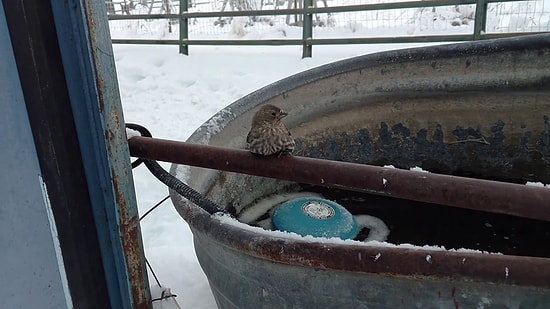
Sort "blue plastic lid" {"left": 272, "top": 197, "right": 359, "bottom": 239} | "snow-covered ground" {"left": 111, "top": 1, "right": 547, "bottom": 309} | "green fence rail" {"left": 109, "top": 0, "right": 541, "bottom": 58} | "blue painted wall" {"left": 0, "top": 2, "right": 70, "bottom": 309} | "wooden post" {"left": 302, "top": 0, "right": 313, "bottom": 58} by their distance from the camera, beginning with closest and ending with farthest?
"blue painted wall" {"left": 0, "top": 2, "right": 70, "bottom": 309} < "blue plastic lid" {"left": 272, "top": 197, "right": 359, "bottom": 239} < "snow-covered ground" {"left": 111, "top": 1, "right": 547, "bottom": 309} < "green fence rail" {"left": 109, "top": 0, "right": 541, "bottom": 58} < "wooden post" {"left": 302, "top": 0, "right": 313, "bottom": 58}

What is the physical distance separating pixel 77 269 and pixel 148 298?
0.27m

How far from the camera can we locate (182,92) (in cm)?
534

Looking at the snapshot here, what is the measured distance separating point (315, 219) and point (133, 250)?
888 mm

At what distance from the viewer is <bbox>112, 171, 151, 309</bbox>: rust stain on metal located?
120 centimetres

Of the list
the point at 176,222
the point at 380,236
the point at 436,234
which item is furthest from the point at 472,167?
the point at 176,222

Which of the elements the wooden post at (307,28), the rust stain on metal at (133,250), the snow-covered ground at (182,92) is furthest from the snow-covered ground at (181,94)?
the rust stain on metal at (133,250)

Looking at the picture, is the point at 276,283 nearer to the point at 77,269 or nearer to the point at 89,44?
the point at 77,269

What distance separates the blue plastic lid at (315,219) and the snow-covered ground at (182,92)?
0.44 m

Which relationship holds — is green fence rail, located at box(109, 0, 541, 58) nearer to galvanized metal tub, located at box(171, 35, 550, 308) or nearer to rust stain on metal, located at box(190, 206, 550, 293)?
galvanized metal tub, located at box(171, 35, 550, 308)

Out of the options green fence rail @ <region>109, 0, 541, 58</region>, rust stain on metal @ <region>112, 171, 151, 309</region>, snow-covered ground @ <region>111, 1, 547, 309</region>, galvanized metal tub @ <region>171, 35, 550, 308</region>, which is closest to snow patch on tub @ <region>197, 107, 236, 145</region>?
galvanized metal tub @ <region>171, 35, 550, 308</region>

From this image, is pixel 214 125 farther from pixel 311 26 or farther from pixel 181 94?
pixel 311 26

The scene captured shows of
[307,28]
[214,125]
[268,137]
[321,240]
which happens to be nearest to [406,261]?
[321,240]

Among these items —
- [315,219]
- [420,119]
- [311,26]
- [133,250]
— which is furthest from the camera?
[311,26]

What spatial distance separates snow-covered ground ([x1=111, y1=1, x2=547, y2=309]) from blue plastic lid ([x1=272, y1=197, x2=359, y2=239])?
44cm
